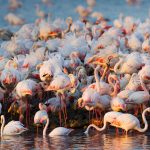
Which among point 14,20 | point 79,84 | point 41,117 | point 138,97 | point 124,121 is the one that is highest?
point 14,20

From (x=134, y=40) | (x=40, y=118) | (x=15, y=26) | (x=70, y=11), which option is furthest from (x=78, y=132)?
(x=70, y=11)

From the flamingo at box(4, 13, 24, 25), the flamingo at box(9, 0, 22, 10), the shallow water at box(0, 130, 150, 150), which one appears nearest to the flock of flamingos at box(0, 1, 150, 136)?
the shallow water at box(0, 130, 150, 150)

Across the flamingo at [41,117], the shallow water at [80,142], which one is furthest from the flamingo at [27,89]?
the shallow water at [80,142]

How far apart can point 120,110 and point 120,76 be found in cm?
218

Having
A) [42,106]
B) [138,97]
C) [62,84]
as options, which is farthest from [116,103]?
[42,106]

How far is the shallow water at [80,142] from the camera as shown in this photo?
1302cm

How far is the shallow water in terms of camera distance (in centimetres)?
1302

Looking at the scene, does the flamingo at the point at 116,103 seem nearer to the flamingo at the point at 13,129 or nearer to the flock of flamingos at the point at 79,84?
the flock of flamingos at the point at 79,84

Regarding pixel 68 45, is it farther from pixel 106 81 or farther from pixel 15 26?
pixel 15 26

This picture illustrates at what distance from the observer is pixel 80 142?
13.7 m

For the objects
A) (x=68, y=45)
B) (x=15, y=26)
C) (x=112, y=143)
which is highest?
(x=15, y=26)

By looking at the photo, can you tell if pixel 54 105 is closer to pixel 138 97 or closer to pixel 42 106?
pixel 42 106

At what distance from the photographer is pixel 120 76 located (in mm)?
17625

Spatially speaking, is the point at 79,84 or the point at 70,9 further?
the point at 70,9
